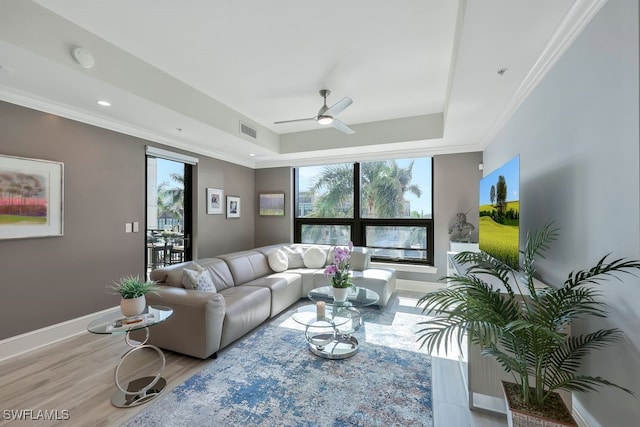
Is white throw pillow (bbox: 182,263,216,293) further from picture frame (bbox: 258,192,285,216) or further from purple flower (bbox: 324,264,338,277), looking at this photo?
picture frame (bbox: 258,192,285,216)

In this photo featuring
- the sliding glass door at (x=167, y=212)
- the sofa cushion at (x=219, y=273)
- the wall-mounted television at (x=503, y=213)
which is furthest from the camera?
the sliding glass door at (x=167, y=212)

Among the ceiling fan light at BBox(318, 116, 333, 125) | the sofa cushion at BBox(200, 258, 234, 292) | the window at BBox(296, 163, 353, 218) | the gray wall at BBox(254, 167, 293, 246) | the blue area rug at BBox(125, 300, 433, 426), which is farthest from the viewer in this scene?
the gray wall at BBox(254, 167, 293, 246)

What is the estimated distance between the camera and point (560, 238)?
73.4 inches

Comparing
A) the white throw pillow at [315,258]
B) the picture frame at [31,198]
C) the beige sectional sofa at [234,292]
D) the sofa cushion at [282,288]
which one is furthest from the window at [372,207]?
the picture frame at [31,198]

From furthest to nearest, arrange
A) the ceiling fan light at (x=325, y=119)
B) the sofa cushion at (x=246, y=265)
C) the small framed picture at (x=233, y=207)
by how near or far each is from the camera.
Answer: the small framed picture at (x=233, y=207)
the sofa cushion at (x=246, y=265)
the ceiling fan light at (x=325, y=119)

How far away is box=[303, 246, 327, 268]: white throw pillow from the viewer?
15.4 feet

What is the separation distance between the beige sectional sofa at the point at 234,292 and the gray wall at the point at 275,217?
0.78 m

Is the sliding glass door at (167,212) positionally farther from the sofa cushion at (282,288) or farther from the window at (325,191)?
the window at (325,191)

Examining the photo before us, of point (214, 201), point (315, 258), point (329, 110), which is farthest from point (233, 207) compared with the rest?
point (329, 110)

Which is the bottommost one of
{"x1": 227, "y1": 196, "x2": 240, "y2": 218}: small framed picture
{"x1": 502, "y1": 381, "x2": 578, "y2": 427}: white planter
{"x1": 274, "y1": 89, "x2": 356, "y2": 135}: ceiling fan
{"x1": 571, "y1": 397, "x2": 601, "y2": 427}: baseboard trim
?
{"x1": 571, "y1": 397, "x2": 601, "y2": 427}: baseboard trim

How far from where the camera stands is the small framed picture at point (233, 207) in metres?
5.39

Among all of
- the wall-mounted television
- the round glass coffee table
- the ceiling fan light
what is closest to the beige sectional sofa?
the round glass coffee table

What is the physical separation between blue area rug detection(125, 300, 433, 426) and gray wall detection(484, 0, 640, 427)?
3.55ft

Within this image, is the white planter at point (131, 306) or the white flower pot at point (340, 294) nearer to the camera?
the white planter at point (131, 306)
